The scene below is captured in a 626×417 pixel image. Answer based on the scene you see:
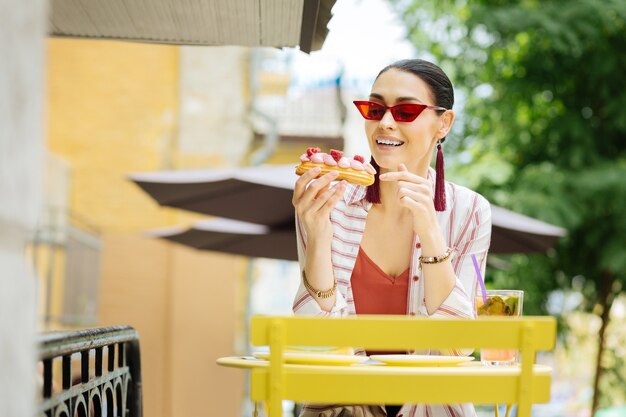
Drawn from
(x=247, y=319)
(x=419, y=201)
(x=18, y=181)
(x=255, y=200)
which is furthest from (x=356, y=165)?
(x=247, y=319)

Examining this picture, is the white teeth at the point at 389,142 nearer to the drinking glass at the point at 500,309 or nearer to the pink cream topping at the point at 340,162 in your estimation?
the pink cream topping at the point at 340,162

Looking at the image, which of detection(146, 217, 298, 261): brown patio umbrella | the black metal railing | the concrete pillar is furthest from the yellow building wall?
the concrete pillar

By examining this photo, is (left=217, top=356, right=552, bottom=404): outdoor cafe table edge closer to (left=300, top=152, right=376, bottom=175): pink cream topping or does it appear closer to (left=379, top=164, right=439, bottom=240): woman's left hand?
(left=379, top=164, right=439, bottom=240): woman's left hand

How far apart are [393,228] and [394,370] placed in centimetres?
137

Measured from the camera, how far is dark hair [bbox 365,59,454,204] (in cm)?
325

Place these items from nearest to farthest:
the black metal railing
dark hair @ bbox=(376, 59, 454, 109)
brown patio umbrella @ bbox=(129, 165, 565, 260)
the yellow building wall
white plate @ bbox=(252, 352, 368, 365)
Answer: the black metal railing → white plate @ bbox=(252, 352, 368, 365) → dark hair @ bbox=(376, 59, 454, 109) → brown patio umbrella @ bbox=(129, 165, 565, 260) → the yellow building wall

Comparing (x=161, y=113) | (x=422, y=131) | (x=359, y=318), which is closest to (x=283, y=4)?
(x=422, y=131)

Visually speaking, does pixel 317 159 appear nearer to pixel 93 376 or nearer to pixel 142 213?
pixel 93 376

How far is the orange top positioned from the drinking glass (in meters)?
0.26

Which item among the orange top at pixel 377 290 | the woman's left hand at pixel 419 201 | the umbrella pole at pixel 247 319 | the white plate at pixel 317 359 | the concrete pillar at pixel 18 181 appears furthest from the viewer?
the umbrella pole at pixel 247 319

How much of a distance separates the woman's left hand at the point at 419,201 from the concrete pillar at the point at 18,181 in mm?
1505

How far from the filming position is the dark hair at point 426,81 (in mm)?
3248

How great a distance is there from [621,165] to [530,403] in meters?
7.30

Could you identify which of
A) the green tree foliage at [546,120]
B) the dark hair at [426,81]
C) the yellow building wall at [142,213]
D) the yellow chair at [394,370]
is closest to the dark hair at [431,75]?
the dark hair at [426,81]
